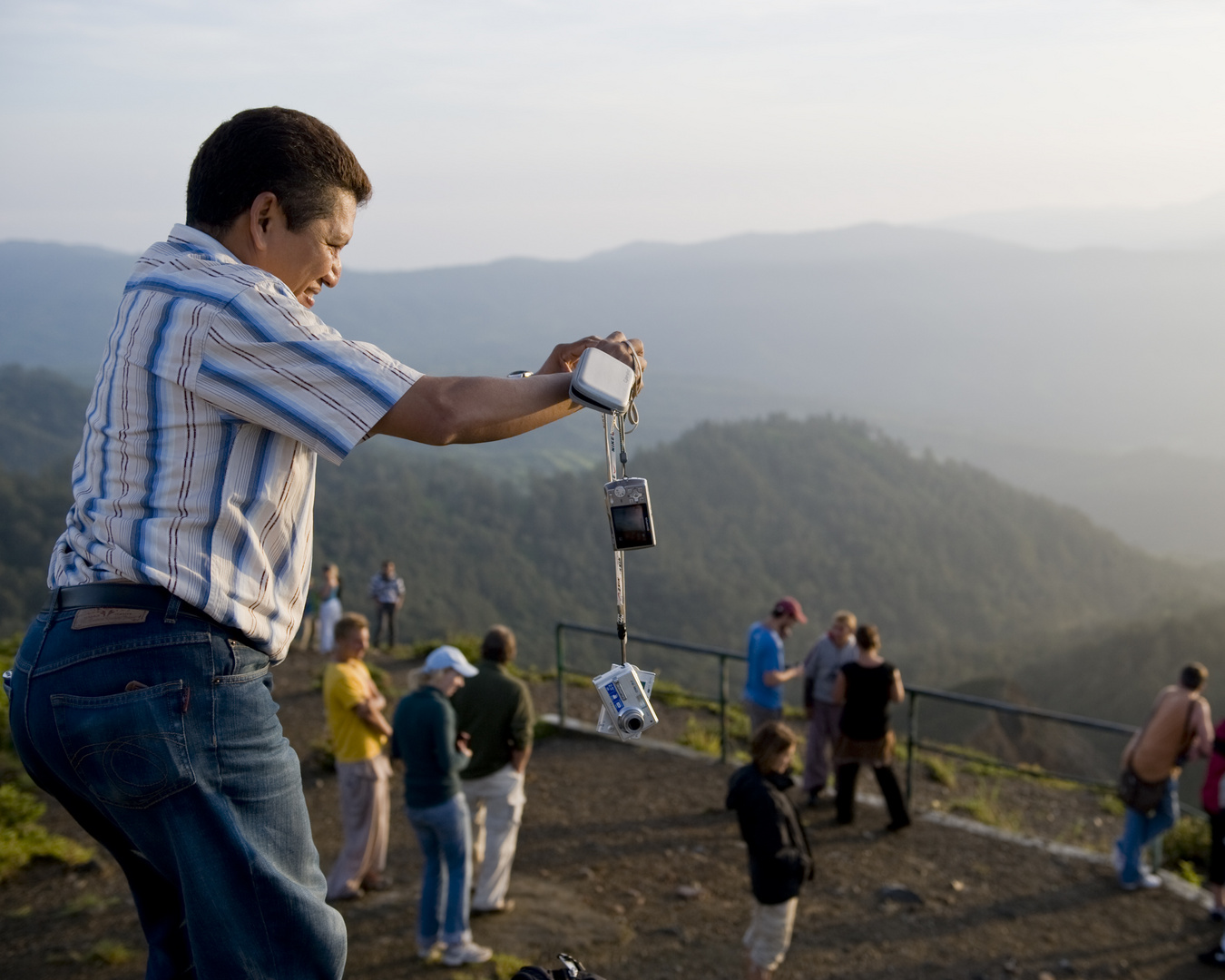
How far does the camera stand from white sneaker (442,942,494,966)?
250 inches

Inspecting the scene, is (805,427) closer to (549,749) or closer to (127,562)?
(549,749)

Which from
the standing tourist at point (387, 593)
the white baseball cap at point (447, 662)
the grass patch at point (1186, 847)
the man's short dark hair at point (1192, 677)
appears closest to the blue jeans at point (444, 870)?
the white baseball cap at point (447, 662)

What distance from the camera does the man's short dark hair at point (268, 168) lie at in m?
1.67

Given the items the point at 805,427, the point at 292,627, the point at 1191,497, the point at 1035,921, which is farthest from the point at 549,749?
the point at 1191,497

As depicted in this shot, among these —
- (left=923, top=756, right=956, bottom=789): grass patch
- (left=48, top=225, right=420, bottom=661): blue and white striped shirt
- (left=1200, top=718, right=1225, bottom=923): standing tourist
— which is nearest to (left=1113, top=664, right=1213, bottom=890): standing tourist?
(left=1200, top=718, right=1225, bottom=923): standing tourist

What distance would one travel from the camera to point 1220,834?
7.34 m

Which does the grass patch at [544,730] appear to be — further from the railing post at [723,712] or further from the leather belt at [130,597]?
the leather belt at [130,597]

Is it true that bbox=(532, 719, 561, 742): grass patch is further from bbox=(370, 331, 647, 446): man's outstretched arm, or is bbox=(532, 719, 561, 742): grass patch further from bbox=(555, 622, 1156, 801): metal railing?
bbox=(370, 331, 647, 446): man's outstretched arm

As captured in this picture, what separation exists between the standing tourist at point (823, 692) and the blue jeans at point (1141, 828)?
238cm

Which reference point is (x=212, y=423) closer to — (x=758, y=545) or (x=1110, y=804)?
(x=1110, y=804)

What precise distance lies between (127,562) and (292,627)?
305 millimetres

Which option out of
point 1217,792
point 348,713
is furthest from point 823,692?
point 348,713

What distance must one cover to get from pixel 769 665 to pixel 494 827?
3183 millimetres

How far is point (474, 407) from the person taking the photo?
1.63 meters
